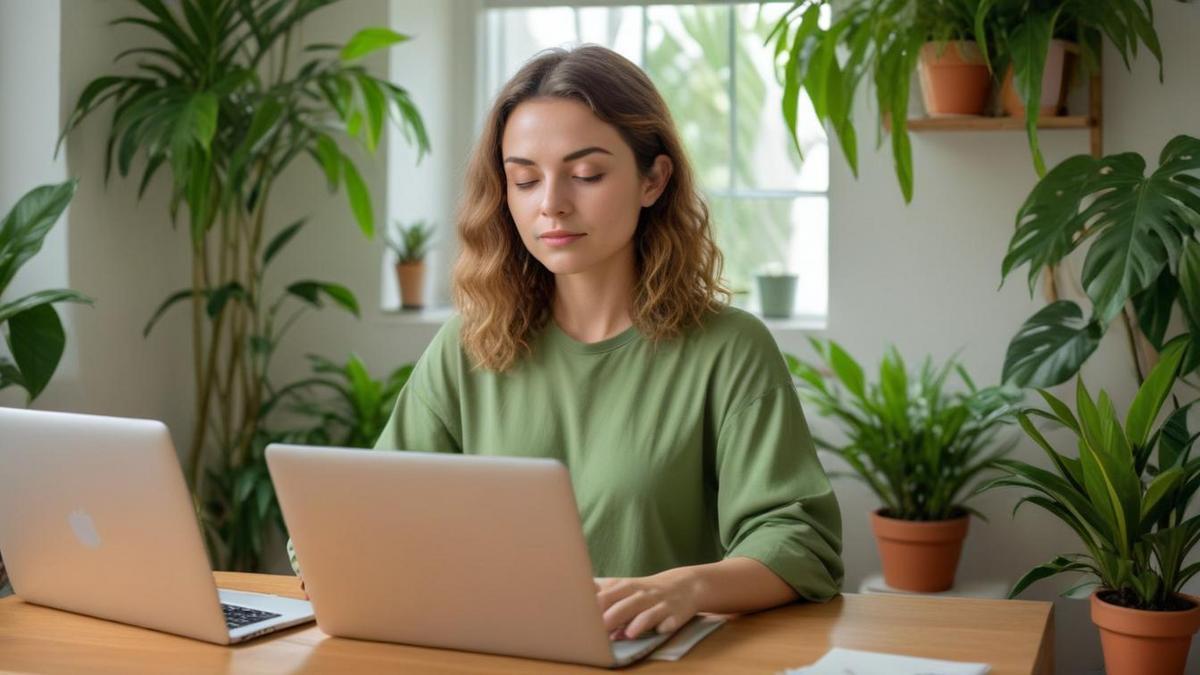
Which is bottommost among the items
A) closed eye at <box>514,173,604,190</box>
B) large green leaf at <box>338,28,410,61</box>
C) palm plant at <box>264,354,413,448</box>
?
palm plant at <box>264,354,413,448</box>

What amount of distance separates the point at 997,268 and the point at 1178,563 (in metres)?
1.10

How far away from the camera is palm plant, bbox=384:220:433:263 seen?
385cm

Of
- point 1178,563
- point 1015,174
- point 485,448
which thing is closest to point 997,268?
point 1015,174

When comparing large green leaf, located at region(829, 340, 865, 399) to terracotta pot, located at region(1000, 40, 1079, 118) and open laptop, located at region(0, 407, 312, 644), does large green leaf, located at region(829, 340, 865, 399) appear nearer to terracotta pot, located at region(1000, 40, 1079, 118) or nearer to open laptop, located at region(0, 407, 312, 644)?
terracotta pot, located at region(1000, 40, 1079, 118)

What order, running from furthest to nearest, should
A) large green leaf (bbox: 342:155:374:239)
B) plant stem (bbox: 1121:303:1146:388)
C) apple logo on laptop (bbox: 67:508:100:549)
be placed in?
large green leaf (bbox: 342:155:374:239) < plant stem (bbox: 1121:303:1146:388) < apple logo on laptop (bbox: 67:508:100:549)

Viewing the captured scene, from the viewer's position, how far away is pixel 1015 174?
3.30 meters

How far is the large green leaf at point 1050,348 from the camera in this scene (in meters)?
2.84

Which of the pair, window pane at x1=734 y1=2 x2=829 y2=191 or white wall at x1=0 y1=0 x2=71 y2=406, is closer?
white wall at x1=0 y1=0 x2=71 y2=406

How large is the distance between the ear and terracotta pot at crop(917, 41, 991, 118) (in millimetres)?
1242

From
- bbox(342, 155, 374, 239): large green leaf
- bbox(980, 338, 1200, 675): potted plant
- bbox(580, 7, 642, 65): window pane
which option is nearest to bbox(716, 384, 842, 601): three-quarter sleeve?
bbox(980, 338, 1200, 675): potted plant

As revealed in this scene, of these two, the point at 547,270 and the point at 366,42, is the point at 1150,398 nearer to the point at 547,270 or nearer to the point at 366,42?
the point at 547,270

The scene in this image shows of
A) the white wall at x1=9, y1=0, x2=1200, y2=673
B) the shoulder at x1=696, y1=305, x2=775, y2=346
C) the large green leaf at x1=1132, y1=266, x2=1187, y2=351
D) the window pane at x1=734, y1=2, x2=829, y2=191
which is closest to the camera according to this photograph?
the shoulder at x1=696, y1=305, x2=775, y2=346

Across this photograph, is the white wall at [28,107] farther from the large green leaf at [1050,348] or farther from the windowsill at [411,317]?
the large green leaf at [1050,348]

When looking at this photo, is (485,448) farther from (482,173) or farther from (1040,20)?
(1040,20)
